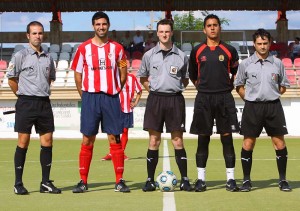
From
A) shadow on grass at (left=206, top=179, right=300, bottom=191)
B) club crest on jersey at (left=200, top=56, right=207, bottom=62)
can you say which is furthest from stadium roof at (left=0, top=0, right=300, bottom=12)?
club crest on jersey at (left=200, top=56, right=207, bottom=62)

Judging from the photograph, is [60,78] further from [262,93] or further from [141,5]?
[262,93]

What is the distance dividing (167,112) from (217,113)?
2.03 feet

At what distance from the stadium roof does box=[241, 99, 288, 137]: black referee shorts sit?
24866 millimetres

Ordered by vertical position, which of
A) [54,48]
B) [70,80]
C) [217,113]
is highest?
[54,48]

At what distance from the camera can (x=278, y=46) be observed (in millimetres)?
31891

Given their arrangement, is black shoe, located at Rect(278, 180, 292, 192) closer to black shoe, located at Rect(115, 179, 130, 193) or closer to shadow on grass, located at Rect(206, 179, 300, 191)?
shadow on grass, located at Rect(206, 179, 300, 191)

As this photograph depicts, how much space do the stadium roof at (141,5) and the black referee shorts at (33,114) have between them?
24.9 m

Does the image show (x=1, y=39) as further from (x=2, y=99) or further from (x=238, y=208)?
(x=238, y=208)

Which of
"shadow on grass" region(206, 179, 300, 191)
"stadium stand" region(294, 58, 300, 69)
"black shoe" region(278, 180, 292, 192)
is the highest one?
"stadium stand" region(294, 58, 300, 69)

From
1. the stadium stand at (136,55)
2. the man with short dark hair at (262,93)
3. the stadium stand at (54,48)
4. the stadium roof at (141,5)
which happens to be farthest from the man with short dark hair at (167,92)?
the stadium roof at (141,5)

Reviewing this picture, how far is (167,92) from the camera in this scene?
937cm

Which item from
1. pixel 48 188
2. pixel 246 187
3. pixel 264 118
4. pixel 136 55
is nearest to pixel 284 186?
pixel 246 187

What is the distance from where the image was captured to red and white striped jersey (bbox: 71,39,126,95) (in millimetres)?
9164

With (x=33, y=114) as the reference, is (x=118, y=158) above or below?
below
